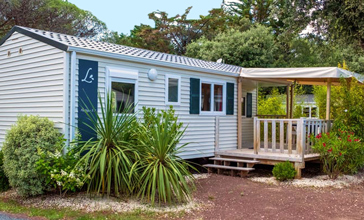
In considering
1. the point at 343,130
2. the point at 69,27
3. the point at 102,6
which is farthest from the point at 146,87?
the point at 102,6

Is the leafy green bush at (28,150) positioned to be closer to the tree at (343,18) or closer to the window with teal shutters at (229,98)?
the window with teal shutters at (229,98)

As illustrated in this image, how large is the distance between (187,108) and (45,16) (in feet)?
49.6

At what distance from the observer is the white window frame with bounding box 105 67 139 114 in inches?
270

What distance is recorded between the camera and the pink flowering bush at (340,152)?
25.0 ft

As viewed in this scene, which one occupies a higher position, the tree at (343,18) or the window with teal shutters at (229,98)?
the tree at (343,18)

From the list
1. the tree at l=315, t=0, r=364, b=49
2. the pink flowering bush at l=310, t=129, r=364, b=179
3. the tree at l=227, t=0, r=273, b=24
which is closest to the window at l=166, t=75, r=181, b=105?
the pink flowering bush at l=310, t=129, r=364, b=179

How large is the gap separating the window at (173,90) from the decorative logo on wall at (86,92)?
2.05 metres

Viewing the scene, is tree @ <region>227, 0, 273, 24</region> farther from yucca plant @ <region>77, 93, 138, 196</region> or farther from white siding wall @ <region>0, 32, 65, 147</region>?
yucca plant @ <region>77, 93, 138, 196</region>

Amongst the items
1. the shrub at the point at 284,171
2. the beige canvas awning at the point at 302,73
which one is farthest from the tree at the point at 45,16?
the shrub at the point at 284,171

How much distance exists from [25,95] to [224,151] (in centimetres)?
499

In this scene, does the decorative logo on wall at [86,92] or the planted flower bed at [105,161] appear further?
the decorative logo on wall at [86,92]

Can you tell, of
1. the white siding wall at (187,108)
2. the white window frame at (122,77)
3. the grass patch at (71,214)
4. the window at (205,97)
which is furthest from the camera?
the window at (205,97)

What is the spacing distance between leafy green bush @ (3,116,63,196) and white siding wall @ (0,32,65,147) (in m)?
0.38

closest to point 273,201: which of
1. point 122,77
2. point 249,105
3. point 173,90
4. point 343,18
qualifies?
point 173,90
